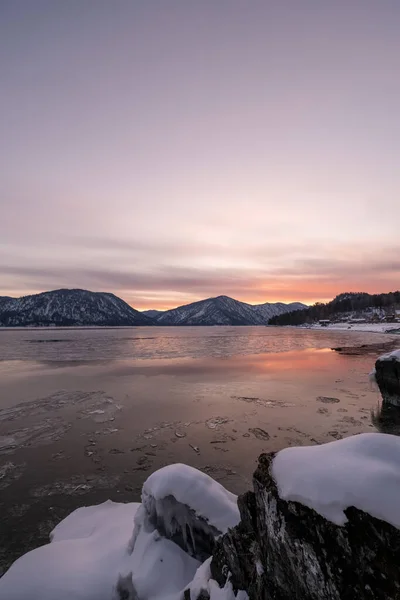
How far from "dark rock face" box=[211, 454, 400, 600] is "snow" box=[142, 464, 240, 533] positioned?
875mm

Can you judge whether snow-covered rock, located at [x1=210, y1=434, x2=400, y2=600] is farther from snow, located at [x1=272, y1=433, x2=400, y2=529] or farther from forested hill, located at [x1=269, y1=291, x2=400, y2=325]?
forested hill, located at [x1=269, y1=291, x2=400, y2=325]

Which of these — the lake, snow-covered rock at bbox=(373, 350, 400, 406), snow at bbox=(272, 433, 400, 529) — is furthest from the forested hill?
snow at bbox=(272, 433, 400, 529)

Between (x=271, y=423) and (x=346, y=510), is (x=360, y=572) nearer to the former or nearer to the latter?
(x=346, y=510)

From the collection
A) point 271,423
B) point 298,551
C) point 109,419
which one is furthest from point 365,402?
point 298,551

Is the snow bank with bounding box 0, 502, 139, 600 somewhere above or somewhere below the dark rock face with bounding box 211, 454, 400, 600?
below

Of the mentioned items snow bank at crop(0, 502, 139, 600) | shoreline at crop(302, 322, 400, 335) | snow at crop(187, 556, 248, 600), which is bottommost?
shoreline at crop(302, 322, 400, 335)

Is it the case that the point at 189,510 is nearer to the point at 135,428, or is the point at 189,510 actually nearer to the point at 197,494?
the point at 197,494

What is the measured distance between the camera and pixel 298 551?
2.97 meters

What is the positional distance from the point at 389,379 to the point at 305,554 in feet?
51.4

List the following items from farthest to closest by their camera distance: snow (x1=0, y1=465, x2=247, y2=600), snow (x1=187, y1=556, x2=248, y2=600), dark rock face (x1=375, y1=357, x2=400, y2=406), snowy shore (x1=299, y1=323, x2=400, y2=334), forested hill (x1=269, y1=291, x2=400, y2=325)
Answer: forested hill (x1=269, y1=291, x2=400, y2=325) < snowy shore (x1=299, y1=323, x2=400, y2=334) < dark rock face (x1=375, y1=357, x2=400, y2=406) < snow (x1=0, y1=465, x2=247, y2=600) < snow (x1=187, y1=556, x2=248, y2=600)

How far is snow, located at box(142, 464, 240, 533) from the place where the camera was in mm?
4852

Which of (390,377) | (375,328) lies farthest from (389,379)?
(375,328)

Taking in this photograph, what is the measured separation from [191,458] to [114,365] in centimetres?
2362

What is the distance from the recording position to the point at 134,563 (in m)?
4.98
